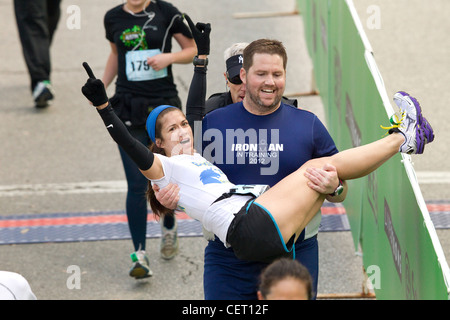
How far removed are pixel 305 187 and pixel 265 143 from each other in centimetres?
38

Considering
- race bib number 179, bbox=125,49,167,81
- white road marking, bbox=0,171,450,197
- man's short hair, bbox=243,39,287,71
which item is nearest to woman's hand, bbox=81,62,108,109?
man's short hair, bbox=243,39,287,71

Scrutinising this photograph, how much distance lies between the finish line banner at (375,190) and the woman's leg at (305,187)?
0.76 ft

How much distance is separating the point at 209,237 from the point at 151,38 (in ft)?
7.86

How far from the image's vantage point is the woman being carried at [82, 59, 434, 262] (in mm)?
4168

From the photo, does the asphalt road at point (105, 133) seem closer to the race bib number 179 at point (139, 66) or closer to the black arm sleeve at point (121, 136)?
the race bib number 179 at point (139, 66)

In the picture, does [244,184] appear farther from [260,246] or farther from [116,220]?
[116,220]

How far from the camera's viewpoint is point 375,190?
221 inches

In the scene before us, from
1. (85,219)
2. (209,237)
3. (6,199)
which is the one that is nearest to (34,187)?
(6,199)

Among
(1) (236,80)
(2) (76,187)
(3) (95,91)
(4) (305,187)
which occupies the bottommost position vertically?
(4) (305,187)

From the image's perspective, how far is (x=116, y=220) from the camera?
296 inches

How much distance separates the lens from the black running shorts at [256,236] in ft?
13.6

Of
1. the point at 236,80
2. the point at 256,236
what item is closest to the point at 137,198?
the point at 236,80

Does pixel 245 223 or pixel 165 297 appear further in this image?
pixel 165 297

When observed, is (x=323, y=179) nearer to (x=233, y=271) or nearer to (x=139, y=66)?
(x=233, y=271)
